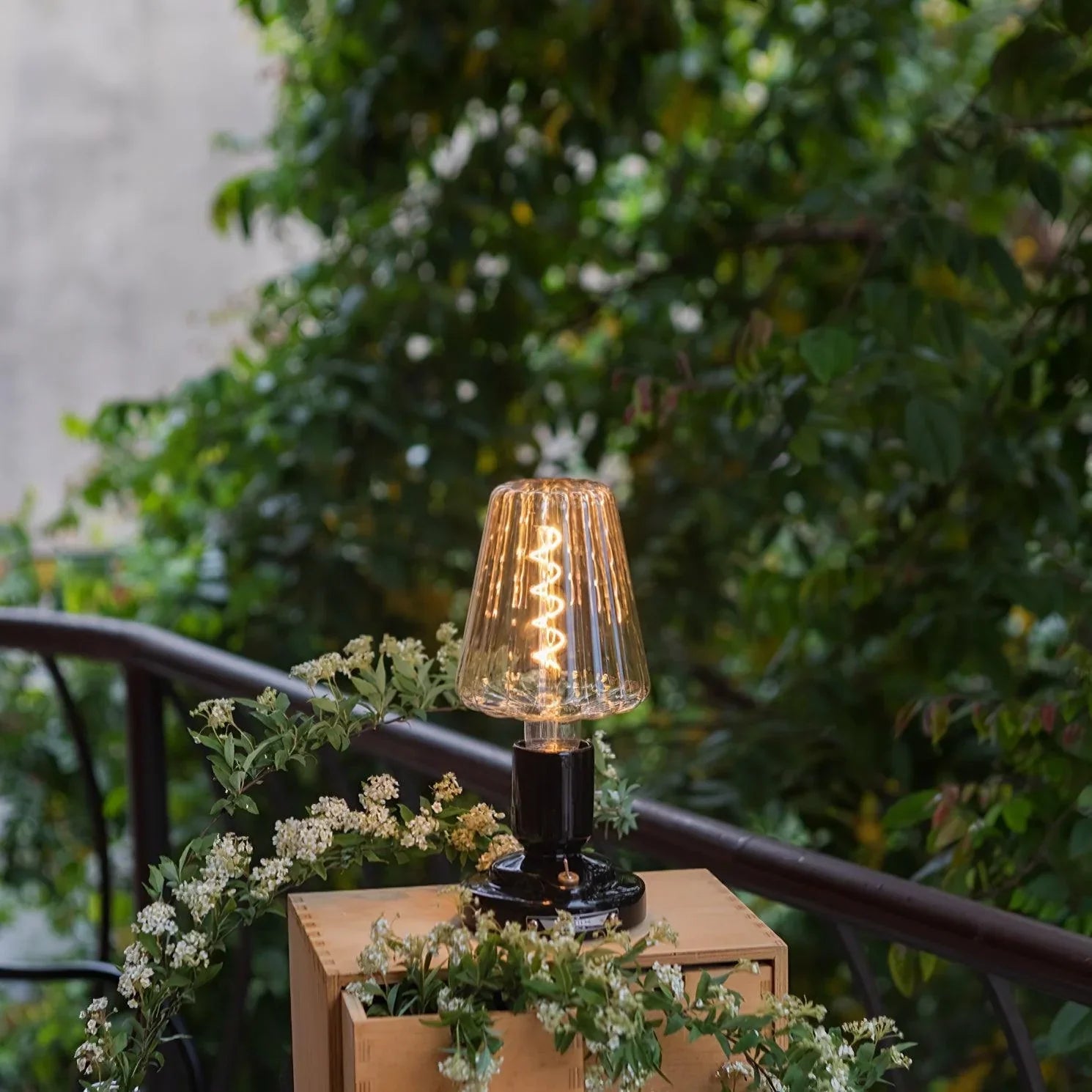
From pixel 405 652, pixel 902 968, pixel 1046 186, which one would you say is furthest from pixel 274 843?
pixel 1046 186

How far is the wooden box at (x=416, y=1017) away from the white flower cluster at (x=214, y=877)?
5cm

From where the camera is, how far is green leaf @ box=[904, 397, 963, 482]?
1.54 meters

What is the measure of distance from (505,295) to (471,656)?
1.52 m

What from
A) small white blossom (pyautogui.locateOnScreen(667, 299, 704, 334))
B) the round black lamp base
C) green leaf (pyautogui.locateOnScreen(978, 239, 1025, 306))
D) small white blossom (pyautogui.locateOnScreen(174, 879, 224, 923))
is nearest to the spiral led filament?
the round black lamp base

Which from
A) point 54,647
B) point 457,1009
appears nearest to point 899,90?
point 54,647

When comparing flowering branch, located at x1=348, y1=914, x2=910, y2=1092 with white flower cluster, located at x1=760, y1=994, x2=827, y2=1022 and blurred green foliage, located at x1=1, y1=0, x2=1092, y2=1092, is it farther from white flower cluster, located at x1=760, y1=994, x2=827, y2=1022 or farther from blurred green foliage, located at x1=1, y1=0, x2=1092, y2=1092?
blurred green foliage, located at x1=1, y1=0, x2=1092, y2=1092

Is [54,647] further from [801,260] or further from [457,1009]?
[801,260]

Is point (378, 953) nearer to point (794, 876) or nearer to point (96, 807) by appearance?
point (794, 876)

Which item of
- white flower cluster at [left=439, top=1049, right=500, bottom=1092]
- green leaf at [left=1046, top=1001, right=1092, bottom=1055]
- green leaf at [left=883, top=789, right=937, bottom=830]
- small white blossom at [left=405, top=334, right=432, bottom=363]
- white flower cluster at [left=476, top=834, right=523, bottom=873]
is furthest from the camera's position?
small white blossom at [left=405, top=334, right=432, bottom=363]

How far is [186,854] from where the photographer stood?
0.83 m

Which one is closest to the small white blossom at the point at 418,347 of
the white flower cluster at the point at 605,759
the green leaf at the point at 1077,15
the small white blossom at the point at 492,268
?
the small white blossom at the point at 492,268

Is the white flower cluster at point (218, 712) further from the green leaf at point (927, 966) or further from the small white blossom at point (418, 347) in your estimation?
the small white blossom at point (418, 347)

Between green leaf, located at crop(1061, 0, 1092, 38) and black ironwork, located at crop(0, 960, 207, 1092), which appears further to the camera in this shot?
green leaf, located at crop(1061, 0, 1092, 38)

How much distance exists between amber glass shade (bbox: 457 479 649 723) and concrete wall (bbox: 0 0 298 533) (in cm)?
302
